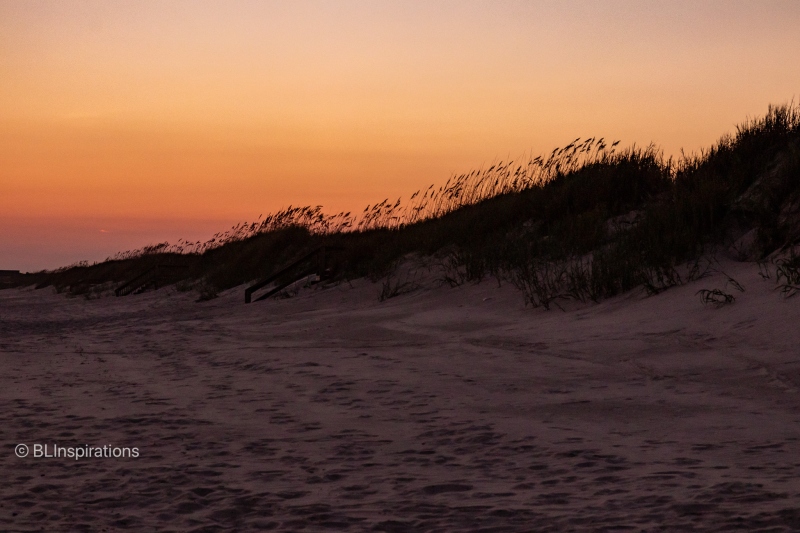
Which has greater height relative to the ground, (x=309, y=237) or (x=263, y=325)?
(x=309, y=237)

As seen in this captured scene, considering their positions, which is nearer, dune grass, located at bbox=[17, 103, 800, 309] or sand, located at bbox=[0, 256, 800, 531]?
sand, located at bbox=[0, 256, 800, 531]

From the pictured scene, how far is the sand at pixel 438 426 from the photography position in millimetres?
2605

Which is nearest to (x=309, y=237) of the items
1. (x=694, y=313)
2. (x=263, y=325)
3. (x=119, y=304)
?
(x=119, y=304)

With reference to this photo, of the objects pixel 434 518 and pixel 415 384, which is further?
pixel 415 384

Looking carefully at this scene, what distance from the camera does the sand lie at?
2.61 metres

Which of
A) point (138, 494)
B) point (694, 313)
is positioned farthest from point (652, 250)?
point (138, 494)

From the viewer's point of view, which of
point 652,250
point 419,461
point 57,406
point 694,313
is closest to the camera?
point 419,461

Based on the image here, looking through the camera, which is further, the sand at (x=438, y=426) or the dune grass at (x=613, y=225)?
the dune grass at (x=613, y=225)

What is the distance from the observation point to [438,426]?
384 cm

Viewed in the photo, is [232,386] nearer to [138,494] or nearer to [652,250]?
[138,494]

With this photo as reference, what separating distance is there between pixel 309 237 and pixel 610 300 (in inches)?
460

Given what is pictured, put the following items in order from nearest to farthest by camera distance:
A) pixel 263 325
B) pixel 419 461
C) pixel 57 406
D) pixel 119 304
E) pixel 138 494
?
1. pixel 138 494
2. pixel 419 461
3. pixel 57 406
4. pixel 263 325
5. pixel 119 304

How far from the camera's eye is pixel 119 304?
710 inches

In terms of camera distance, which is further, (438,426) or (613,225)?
(613,225)
